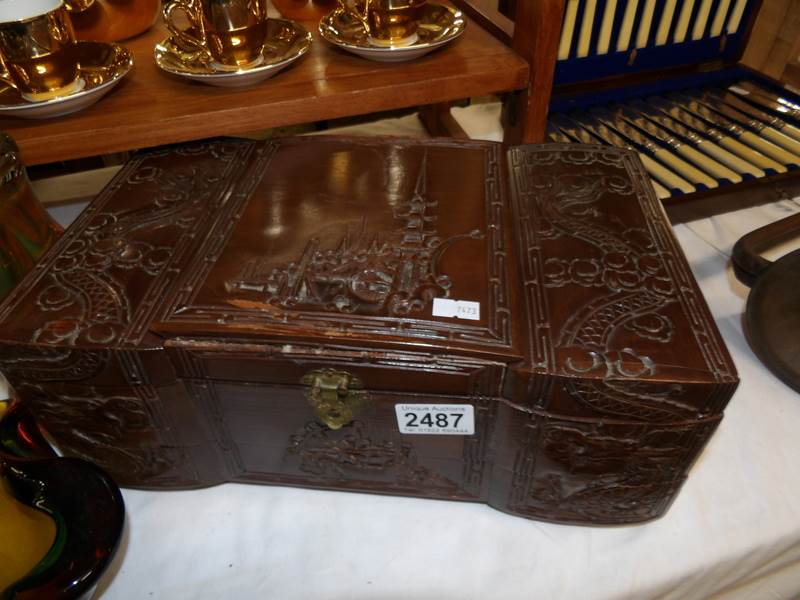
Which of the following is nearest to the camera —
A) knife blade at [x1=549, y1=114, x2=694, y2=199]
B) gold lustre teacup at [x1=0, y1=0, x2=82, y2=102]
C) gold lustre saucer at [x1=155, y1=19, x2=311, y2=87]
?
gold lustre teacup at [x1=0, y1=0, x2=82, y2=102]

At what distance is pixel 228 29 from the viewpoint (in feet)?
2.33

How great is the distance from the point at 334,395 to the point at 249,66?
474mm

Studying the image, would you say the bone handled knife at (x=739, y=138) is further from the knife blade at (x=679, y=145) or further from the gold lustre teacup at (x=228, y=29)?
the gold lustre teacup at (x=228, y=29)

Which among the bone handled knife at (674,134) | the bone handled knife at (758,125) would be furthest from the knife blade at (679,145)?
the bone handled knife at (758,125)

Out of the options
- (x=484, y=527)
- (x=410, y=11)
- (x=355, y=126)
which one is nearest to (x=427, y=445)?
(x=484, y=527)

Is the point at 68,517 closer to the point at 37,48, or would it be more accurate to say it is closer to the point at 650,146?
the point at 37,48

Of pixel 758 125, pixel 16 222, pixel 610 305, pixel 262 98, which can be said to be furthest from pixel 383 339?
pixel 758 125

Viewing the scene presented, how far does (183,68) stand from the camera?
77 cm

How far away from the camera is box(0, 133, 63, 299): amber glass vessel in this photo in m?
0.67

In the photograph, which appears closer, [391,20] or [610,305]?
[610,305]

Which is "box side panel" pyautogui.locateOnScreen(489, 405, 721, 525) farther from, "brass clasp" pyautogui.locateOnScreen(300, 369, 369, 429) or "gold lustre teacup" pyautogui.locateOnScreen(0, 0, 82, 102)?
"gold lustre teacup" pyautogui.locateOnScreen(0, 0, 82, 102)

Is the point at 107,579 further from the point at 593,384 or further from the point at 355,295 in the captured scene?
the point at 593,384

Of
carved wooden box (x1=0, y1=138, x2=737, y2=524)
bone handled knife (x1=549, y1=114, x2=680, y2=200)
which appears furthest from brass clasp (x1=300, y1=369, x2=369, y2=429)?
bone handled knife (x1=549, y1=114, x2=680, y2=200)

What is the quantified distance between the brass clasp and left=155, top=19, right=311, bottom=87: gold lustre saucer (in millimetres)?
433
